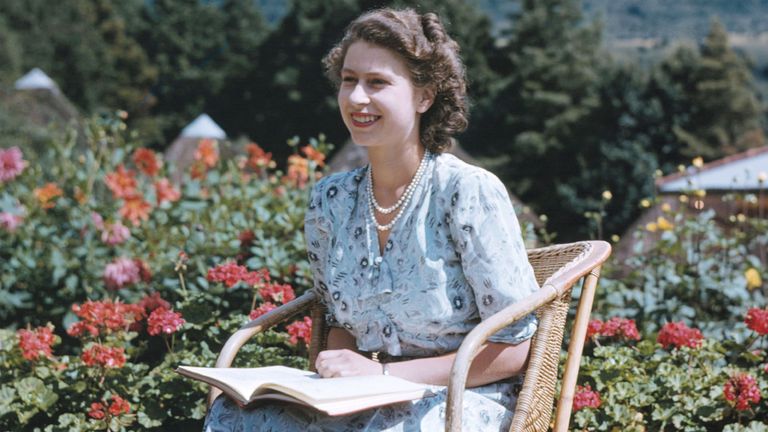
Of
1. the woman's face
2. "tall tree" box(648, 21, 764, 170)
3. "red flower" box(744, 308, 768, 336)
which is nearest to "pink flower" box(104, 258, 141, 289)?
the woman's face

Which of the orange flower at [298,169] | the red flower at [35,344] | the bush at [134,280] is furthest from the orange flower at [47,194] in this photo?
the red flower at [35,344]

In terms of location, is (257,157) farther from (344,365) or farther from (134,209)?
(344,365)

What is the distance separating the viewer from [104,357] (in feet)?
8.14

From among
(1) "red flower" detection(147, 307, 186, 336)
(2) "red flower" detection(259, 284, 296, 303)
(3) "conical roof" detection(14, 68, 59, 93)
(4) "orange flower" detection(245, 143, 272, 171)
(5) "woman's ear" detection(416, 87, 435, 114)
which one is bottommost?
(2) "red flower" detection(259, 284, 296, 303)

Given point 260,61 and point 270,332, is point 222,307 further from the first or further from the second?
point 260,61

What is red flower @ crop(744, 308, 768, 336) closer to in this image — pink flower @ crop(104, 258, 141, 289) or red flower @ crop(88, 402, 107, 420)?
red flower @ crop(88, 402, 107, 420)

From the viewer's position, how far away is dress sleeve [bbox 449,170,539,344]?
1860 millimetres

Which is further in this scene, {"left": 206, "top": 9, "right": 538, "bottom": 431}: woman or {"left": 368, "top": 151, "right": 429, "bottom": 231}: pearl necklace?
{"left": 368, "top": 151, "right": 429, "bottom": 231}: pearl necklace

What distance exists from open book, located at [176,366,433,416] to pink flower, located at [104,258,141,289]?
1.66 metres

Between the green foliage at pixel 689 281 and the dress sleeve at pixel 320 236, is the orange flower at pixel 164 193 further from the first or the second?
the dress sleeve at pixel 320 236

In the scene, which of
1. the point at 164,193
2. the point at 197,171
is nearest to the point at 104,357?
the point at 164,193

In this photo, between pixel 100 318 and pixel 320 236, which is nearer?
pixel 320 236

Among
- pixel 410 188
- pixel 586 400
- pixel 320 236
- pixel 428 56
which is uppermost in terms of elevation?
pixel 428 56

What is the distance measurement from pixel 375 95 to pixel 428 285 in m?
0.42
